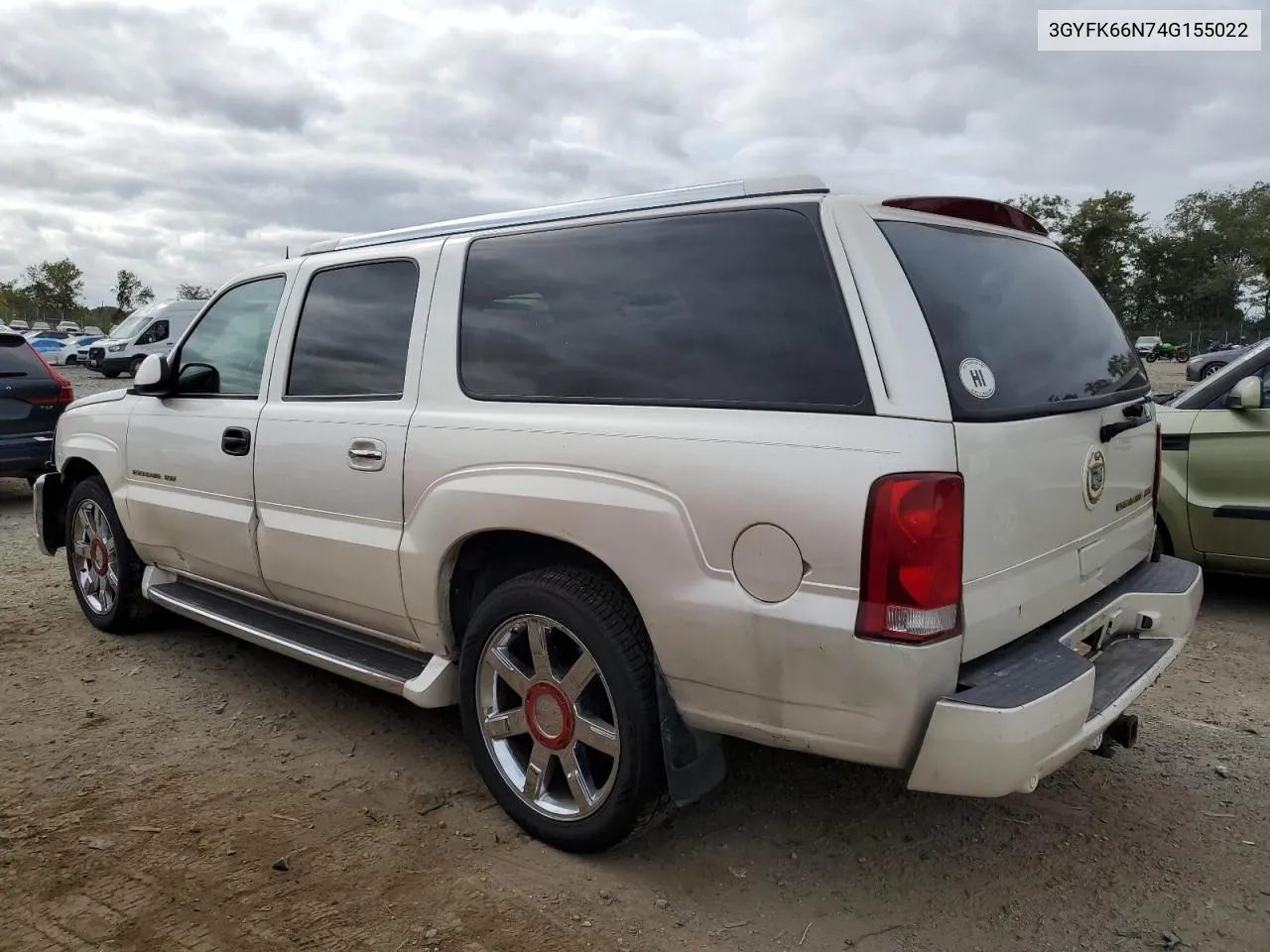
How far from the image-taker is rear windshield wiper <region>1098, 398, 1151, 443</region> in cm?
272

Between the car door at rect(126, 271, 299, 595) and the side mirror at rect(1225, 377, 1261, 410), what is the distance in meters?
4.58

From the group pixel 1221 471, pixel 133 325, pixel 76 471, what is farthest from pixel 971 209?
pixel 133 325

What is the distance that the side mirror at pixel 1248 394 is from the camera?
15.6ft

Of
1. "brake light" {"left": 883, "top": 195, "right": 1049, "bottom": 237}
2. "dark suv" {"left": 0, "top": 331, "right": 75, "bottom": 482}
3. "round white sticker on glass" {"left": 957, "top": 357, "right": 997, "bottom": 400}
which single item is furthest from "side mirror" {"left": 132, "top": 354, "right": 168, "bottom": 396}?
"dark suv" {"left": 0, "top": 331, "right": 75, "bottom": 482}

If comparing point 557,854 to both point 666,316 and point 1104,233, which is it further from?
point 1104,233

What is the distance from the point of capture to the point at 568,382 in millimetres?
2799

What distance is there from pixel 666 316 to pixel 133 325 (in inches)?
1080

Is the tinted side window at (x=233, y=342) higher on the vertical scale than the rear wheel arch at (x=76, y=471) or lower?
higher

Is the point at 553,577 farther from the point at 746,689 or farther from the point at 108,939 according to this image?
the point at 108,939

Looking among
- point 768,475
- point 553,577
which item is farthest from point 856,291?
point 553,577

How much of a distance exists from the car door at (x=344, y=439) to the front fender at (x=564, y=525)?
0.14m

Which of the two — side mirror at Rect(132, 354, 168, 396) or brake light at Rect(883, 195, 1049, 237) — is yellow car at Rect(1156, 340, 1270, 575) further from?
side mirror at Rect(132, 354, 168, 396)

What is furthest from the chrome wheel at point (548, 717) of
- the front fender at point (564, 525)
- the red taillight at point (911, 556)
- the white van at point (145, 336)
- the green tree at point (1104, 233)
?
the green tree at point (1104, 233)

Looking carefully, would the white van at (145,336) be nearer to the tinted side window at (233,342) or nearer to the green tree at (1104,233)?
the tinted side window at (233,342)
